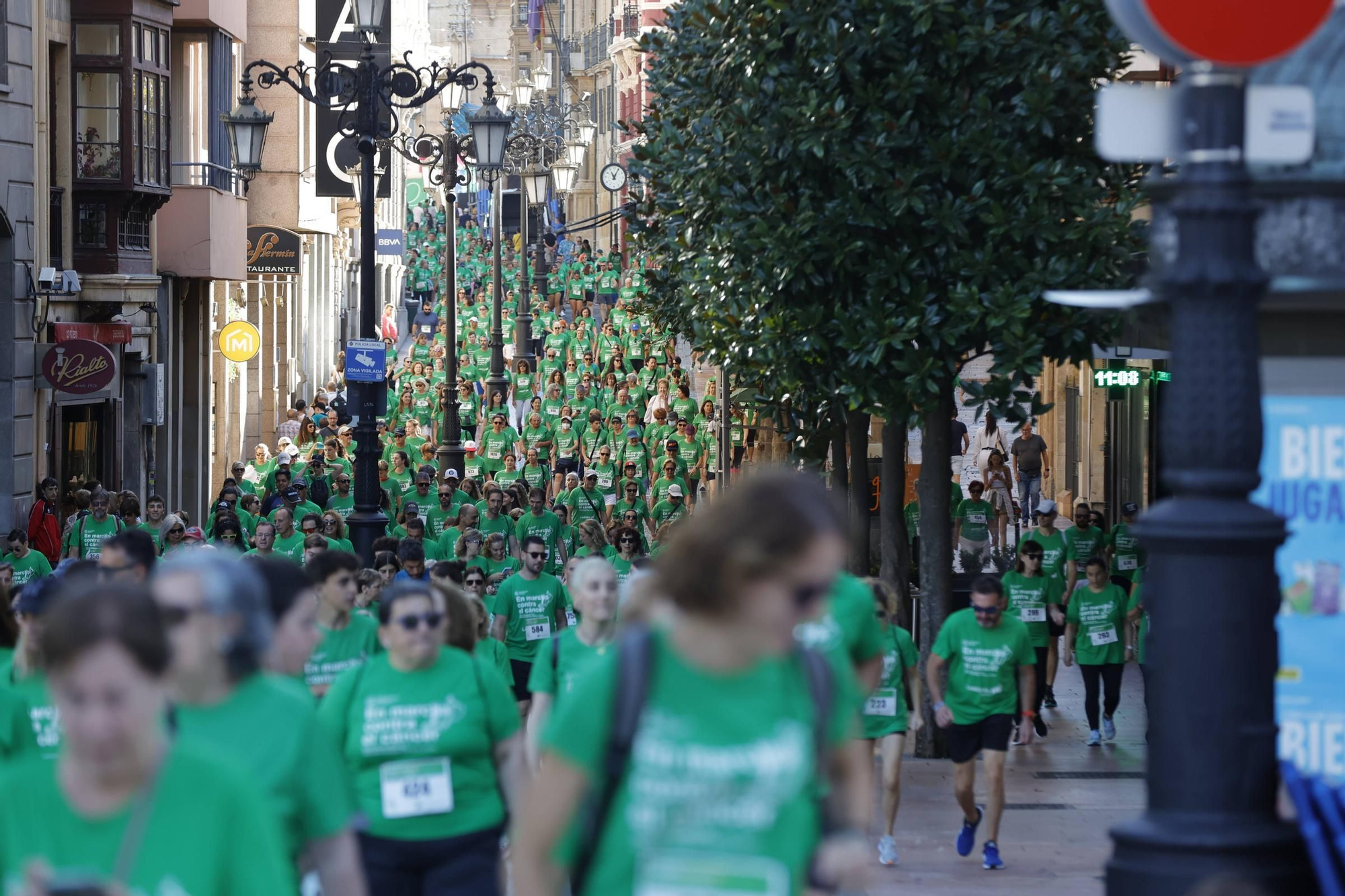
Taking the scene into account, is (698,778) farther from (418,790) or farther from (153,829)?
(418,790)

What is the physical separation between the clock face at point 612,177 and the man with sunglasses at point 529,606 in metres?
35.0

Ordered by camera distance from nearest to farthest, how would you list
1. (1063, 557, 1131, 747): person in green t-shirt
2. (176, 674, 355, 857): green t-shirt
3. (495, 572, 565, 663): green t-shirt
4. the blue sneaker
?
1. (176, 674, 355, 857): green t-shirt
2. the blue sneaker
3. (495, 572, 565, 663): green t-shirt
4. (1063, 557, 1131, 747): person in green t-shirt

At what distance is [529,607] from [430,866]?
277 inches

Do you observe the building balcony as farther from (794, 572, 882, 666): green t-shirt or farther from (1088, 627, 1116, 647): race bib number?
(794, 572, 882, 666): green t-shirt

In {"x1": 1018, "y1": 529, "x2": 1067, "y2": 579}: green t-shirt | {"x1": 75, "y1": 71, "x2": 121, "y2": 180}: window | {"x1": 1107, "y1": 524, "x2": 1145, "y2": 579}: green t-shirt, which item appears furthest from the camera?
{"x1": 75, "y1": 71, "x2": 121, "y2": 180}: window

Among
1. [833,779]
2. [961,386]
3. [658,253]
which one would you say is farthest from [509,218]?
[833,779]

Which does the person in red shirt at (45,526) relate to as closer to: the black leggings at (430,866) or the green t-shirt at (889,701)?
the green t-shirt at (889,701)

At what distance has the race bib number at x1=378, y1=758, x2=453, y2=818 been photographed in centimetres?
681

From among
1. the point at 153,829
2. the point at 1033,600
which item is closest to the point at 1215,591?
the point at 153,829

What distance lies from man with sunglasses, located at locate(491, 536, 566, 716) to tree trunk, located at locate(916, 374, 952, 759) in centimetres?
307

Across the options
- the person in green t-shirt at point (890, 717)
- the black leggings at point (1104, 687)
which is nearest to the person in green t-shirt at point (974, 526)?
the black leggings at point (1104, 687)

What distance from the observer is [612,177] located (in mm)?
50094

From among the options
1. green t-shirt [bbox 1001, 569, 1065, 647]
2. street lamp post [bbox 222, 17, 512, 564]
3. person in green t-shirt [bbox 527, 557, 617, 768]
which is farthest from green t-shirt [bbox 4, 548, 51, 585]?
person in green t-shirt [bbox 527, 557, 617, 768]

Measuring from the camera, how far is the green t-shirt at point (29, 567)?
53.8 ft
